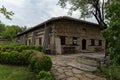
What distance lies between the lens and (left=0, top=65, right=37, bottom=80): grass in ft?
34.5

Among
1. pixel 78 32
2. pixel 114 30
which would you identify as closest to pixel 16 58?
pixel 114 30

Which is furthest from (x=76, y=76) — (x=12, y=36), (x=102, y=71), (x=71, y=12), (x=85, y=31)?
(x=12, y=36)

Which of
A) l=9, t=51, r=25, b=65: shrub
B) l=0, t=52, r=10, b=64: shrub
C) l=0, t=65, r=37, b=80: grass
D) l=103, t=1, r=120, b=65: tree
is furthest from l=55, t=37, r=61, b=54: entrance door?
l=103, t=1, r=120, b=65: tree

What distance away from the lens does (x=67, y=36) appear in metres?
23.7

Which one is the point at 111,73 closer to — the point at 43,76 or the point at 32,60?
the point at 43,76

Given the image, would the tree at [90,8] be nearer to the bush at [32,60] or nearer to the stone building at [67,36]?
the stone building at [67,36]

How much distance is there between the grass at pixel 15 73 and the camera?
10502 millimetres

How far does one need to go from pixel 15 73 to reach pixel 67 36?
13.3 meters

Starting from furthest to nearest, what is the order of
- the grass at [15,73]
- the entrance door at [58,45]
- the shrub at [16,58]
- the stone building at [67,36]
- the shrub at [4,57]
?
the stone building at [67,36] → the entrance door at [58,45] → the shrub at [4,57] → the shrub at [16,58] → the grass at [15,73]

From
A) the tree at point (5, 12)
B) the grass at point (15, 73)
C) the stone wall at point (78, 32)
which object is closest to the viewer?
the tree at point (5, 12)

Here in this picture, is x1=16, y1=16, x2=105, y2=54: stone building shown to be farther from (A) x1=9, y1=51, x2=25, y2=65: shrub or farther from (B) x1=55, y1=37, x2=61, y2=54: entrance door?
(A) x1=9, y1=51, x2=25, y2=65: shrub

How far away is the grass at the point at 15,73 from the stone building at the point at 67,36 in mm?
9935

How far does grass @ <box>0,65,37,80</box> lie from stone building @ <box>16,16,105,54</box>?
9935 mm

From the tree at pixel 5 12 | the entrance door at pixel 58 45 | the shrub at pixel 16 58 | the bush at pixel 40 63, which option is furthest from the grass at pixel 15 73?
the entrance door at pixel 58 45
